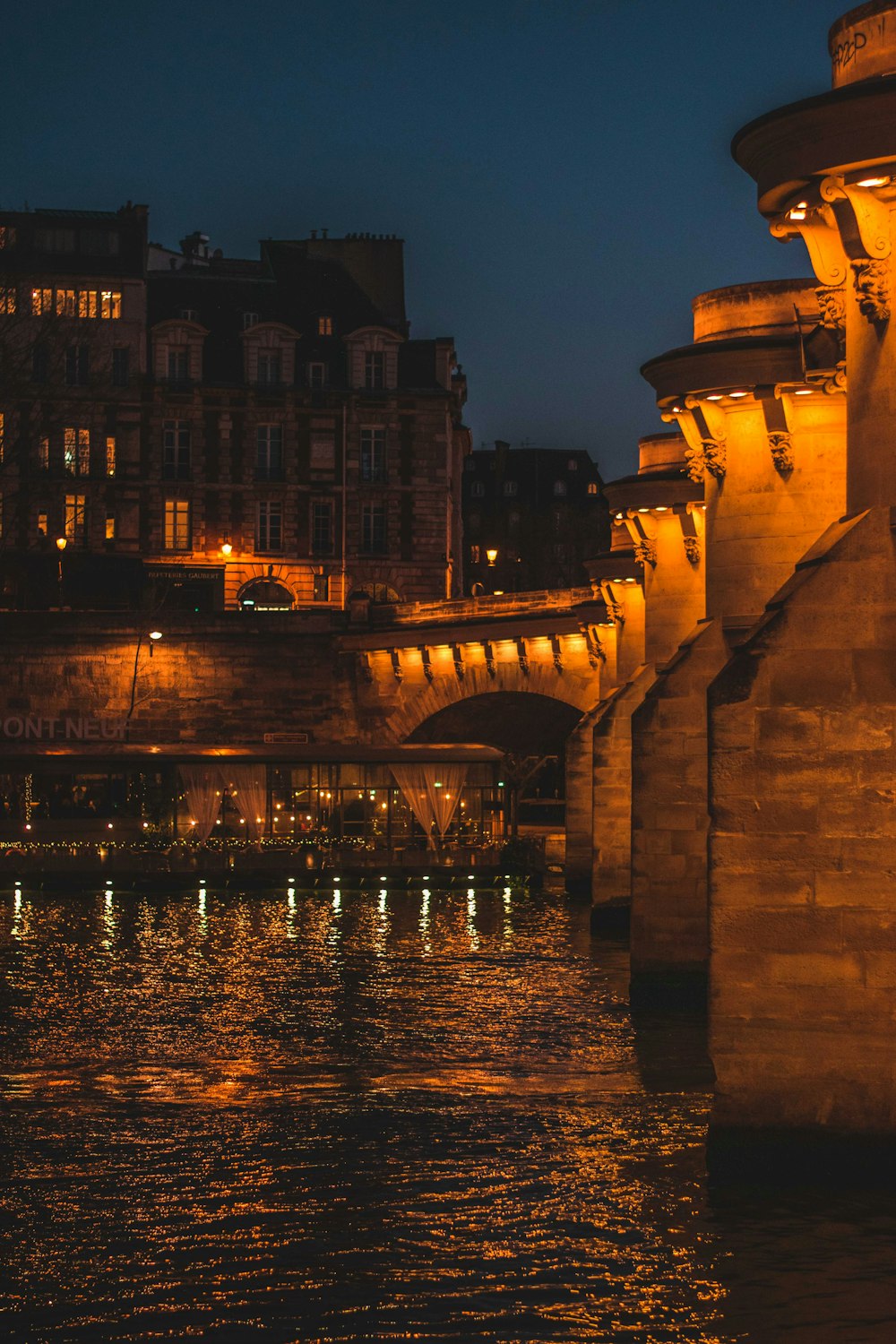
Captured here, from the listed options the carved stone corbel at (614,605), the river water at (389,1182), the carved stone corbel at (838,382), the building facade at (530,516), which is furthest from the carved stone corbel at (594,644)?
the building facade at (530,516)

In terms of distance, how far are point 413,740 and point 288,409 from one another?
20.6 metres

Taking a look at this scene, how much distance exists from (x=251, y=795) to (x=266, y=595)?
27068 mm

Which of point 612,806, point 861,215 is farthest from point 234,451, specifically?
point 861,215

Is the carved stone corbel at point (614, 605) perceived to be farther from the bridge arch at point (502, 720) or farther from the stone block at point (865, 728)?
the stone block at point (865, 728)

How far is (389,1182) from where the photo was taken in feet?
66.8

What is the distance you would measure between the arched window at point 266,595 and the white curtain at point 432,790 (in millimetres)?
27588

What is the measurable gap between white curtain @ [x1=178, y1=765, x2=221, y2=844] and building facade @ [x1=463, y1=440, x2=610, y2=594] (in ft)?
236

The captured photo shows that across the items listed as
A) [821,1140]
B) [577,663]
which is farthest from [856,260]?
[577,663]

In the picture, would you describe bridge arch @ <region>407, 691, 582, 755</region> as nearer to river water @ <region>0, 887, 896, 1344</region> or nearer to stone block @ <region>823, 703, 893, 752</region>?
river water @ <region>0, 887, 896, 1344</region>

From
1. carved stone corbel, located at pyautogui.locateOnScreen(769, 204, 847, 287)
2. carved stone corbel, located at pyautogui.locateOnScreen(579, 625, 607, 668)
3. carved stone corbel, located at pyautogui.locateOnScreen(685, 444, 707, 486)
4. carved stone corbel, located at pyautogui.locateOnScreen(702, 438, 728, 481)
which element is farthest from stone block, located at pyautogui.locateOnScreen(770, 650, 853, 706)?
carved stone corbel, located at pyautogui.locateOnScreen(579, 625, 607, 668)

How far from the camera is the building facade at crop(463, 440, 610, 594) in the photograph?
143 meters

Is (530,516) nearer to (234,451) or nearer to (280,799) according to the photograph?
(234,451)

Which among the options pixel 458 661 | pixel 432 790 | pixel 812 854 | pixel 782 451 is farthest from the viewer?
pixel 458 661

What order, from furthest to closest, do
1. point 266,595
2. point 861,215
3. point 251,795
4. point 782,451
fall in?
point 266,595 < point 251,795 < point 782,451 < point 861,215
